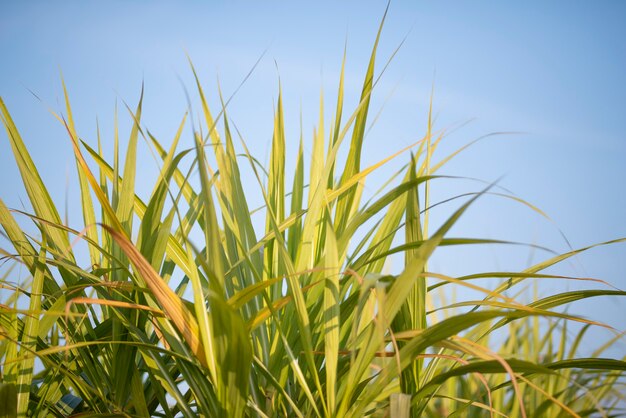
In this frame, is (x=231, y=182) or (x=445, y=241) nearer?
(x=445, y=241)

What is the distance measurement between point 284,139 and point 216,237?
1.82 feet

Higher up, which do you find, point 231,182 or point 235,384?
point 231,182

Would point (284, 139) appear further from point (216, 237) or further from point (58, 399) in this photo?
point (58, 399)

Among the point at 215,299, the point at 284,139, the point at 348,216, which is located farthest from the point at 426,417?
the point at 215,299

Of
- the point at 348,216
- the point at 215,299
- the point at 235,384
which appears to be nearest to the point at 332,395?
the point at 235,384

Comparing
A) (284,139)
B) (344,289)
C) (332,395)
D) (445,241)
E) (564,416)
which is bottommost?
(564,416)

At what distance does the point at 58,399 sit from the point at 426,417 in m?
0.83

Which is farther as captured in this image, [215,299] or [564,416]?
[564,416]

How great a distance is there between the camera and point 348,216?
116 cm

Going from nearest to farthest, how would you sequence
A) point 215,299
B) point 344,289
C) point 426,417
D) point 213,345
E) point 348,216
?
point 215,299
point 213,345
point 344,289
point 348,216
point 426,417

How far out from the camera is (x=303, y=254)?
1.04 metres

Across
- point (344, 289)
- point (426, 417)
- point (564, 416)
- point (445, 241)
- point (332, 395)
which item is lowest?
point (426, 417)

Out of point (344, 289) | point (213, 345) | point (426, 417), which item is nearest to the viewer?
point (213, 345)

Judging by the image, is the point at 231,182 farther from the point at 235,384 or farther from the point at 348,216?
the point at 235,384
